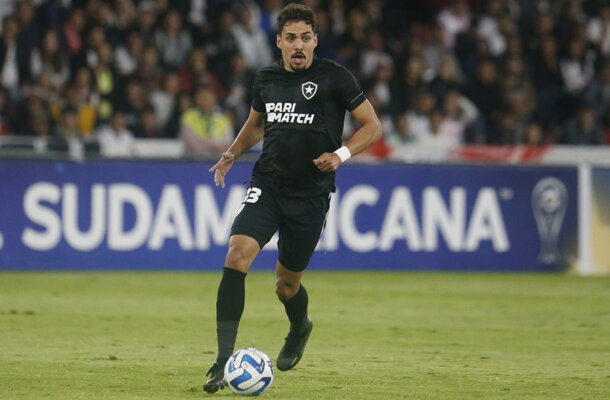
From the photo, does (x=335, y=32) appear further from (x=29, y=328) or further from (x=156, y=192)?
(x=29, y=328)

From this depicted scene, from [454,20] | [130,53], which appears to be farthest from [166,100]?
[454,20]

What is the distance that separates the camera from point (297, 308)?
313 inches

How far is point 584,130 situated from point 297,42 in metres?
12.3

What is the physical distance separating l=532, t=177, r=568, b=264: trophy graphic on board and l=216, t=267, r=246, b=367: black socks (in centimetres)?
955

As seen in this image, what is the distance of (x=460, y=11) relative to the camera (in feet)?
68.3

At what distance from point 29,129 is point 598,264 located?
26.1ft

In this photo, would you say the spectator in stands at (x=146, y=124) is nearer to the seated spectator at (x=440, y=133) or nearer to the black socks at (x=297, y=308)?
the seated spectator at (x=440, y=133)

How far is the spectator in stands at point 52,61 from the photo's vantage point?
16.8 m

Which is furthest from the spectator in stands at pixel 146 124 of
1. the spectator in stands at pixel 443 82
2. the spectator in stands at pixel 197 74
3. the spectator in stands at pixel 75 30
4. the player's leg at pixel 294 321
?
the player's leg at pixel 294 321

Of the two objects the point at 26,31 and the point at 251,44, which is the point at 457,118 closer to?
the point at 251,44

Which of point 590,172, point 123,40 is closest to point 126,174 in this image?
point 123,40

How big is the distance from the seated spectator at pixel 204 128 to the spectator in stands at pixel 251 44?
2.81 m

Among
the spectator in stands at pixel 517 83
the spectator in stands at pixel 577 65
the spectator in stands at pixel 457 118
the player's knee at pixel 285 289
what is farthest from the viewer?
the spectator in stands at pixel 577 65

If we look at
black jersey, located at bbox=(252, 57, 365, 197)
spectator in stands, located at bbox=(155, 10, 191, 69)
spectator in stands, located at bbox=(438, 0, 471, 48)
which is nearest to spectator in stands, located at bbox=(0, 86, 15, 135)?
spectator in stands, located at bbox=(155, 10, 191, 69)
